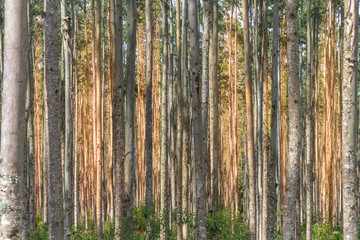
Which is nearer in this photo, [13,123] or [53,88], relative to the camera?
[13,123]

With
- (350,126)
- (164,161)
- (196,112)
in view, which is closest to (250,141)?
(164,161)

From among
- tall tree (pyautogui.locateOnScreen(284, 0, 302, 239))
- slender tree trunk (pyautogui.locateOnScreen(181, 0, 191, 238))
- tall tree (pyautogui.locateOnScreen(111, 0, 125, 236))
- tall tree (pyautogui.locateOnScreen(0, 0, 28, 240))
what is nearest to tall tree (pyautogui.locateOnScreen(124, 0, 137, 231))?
tall tree (pyautogui.locateOnScreen(111, 0, 125, 236))

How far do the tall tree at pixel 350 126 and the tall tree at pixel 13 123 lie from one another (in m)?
3.89

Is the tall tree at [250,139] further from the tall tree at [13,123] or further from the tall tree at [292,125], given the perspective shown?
the tall tree at [13,123]

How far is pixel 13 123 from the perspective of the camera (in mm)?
3668

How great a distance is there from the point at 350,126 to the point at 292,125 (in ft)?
3.12

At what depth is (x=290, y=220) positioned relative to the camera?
620 centimetres

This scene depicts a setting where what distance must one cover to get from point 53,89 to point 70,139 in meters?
2.45

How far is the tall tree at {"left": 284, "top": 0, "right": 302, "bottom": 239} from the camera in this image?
6121 mm

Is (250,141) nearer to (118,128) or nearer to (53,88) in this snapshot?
(118,128)

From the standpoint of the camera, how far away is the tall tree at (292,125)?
6.12 metres

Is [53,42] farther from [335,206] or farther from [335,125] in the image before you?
[335,206]

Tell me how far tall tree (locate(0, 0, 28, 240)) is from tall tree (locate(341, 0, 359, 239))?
3888 mm

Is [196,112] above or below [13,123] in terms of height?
above
